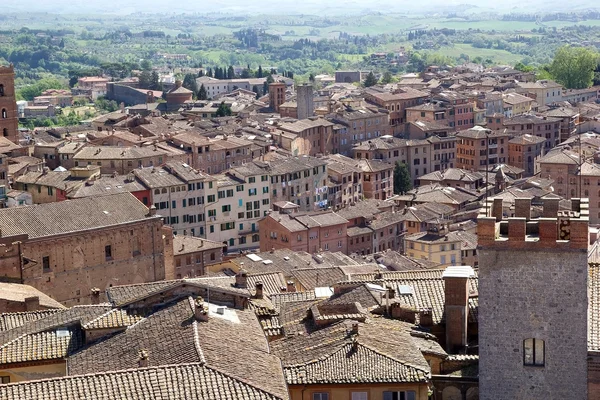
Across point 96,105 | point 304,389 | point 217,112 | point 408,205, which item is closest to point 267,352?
point 304,389

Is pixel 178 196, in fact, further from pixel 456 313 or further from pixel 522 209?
pixel 522 209

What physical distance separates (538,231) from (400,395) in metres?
4.40

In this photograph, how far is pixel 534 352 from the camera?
916 inches

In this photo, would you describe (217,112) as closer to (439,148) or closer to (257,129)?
(257,129)

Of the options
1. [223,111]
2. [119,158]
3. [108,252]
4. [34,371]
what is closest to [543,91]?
[223,111]

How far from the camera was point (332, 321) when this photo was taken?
27781mm

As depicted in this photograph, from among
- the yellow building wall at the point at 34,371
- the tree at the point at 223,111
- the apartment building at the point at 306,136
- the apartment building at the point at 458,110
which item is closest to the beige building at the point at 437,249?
the apartment building at the point at 306,136

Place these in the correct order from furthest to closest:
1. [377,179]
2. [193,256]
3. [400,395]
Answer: [377,179] → [193,256] → [400,395]

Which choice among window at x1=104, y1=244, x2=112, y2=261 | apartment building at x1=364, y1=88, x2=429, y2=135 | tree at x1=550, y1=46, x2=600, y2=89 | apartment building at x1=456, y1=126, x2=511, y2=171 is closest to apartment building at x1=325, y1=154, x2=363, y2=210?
apartment building at x1=456, y1=126, x2=511, y2=171

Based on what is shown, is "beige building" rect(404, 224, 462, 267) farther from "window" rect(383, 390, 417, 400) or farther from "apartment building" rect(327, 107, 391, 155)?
"window" rect(383, 390, 417, 400)

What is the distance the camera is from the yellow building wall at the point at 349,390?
2378 centimetres

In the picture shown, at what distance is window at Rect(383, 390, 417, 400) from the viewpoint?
78.1 feet

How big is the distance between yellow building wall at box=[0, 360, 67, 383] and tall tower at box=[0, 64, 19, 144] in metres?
65.4

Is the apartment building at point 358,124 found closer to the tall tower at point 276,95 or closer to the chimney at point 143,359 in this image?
the tall tower at point 276,95
